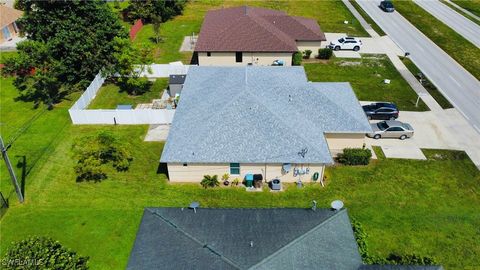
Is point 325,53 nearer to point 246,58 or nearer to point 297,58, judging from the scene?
point 297,58

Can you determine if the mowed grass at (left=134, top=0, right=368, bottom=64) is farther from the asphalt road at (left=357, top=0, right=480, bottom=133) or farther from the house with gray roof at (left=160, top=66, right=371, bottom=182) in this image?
the house with gray roof at (left=160, top=66, right=371, bottom=182)

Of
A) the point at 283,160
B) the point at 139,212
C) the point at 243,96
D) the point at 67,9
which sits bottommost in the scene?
the point at 139,212

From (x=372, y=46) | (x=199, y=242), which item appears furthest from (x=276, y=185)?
(x=372, y=46)

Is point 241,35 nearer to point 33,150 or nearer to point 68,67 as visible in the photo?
point 68,67

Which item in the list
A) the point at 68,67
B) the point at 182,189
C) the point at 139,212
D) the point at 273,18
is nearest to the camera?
the point at 139,212

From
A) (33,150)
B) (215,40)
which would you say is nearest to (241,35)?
(215,40)

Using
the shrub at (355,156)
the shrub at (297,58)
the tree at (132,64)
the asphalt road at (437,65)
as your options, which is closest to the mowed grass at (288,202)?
the shrub at (355,156)

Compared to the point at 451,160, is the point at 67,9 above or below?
above
